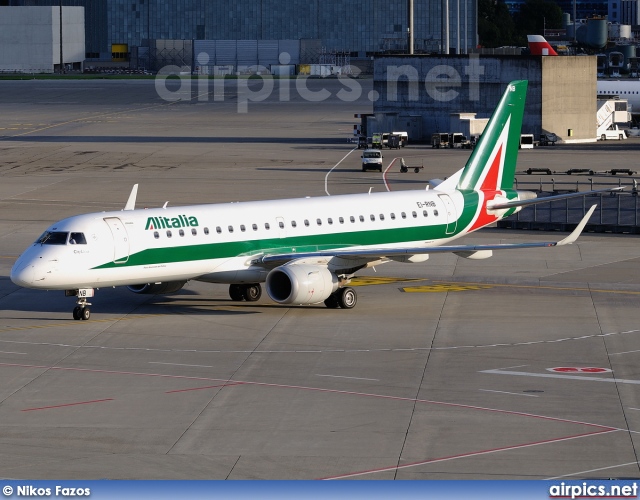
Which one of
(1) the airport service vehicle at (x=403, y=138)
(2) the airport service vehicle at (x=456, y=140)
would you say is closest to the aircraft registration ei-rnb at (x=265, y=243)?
(2) the airport service vehicle at (x=456, y=140)

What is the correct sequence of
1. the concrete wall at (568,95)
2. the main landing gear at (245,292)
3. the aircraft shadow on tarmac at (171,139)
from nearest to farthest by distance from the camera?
the main landing gear at (245,292), the concrete wall at (568,95), the aircraft shadow on tarmac at (171,139)

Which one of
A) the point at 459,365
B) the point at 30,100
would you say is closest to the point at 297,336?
the point at 459,365

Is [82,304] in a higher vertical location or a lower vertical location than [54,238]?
lower

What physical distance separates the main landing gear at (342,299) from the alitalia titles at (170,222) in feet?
18.8

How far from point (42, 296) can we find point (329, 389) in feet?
61.8

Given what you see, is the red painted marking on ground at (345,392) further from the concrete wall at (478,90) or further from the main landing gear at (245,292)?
the concrete wall at (478,90)

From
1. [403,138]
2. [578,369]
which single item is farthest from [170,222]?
[403,138]

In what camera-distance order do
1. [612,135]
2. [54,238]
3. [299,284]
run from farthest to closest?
[612,135] < [299,284] < [54,238]

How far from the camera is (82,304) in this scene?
145ft

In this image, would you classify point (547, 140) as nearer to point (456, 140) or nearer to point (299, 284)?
point (456, 140)

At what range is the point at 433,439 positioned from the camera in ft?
96.4

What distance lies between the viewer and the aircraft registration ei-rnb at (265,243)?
4291cm

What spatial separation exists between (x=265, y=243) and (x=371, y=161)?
54.4m

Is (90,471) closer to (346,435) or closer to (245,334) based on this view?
(346,435)
